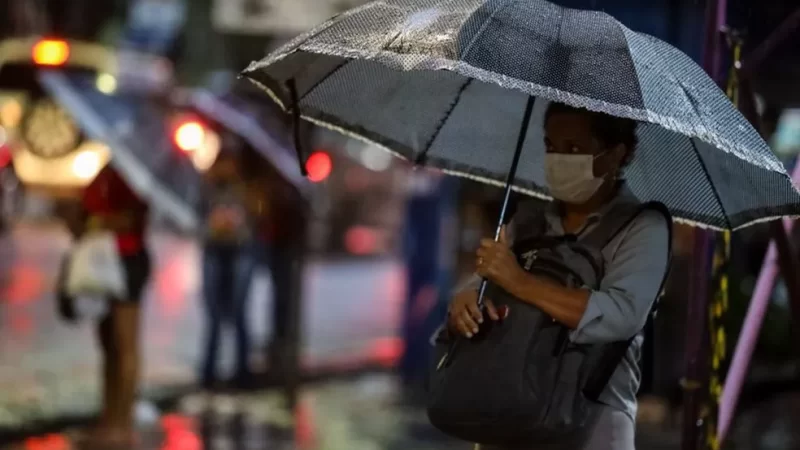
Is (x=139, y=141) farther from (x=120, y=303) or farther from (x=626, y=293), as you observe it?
(x=626, y=293)

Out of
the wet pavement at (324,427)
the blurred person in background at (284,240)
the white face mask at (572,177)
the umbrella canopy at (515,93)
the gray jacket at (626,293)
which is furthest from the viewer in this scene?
the blurred person in background at (284,240)

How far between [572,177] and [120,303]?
155 inches

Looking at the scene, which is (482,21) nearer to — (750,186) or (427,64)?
(427,64)

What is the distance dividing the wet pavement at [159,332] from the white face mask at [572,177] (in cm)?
504

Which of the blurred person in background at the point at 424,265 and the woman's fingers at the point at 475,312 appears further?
the blurred person in background at the point at 424,265

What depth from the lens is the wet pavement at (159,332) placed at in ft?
24.7

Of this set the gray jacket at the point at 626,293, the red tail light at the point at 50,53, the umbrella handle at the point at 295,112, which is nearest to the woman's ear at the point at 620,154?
the gray jacket at the point at 626,293

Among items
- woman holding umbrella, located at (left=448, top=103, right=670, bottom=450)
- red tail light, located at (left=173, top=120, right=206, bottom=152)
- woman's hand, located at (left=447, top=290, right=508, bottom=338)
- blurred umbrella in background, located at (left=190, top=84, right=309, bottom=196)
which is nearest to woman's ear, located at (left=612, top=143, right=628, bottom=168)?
woman holding umbrella, located at (left=448, top=103, right=670, bottom=450)

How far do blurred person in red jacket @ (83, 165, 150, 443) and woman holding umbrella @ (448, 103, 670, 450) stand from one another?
3480mm

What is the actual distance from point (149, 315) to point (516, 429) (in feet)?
33.4

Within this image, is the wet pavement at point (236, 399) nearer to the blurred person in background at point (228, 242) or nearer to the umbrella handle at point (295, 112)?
the blurred person in background at point (228, 242)

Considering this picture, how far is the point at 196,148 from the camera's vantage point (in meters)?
7.42

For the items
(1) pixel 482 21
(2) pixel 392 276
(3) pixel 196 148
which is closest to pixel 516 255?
(1) pixel 482 21

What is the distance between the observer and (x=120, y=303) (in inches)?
232
